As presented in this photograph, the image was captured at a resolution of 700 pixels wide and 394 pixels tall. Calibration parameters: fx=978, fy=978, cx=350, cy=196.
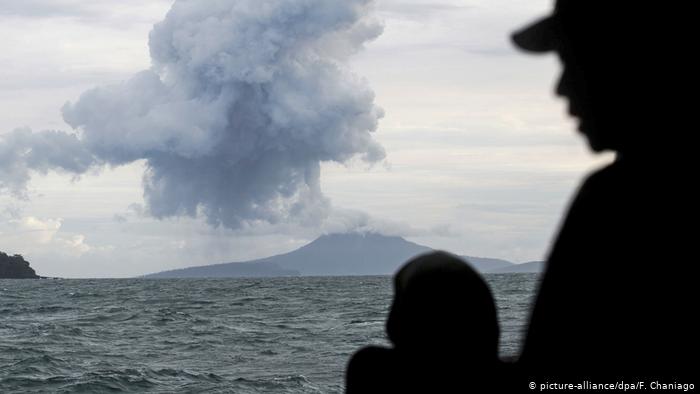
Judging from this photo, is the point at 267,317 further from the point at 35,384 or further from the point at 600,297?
the point at 600,297

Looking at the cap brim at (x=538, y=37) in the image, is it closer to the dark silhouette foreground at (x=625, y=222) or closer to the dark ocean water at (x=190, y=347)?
the dark silhouette foreground at (x=625, y=222)

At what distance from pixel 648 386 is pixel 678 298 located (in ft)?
0.58

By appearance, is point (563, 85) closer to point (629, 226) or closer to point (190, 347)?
point (629, 226)

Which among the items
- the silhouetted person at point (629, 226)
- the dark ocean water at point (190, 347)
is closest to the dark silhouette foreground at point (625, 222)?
the silhouetted person at point (629, 226)

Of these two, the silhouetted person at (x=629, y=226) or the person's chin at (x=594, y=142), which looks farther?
the person's chin at (x=594, y=142)

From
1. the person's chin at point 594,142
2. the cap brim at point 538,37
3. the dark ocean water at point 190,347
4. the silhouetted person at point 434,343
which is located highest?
the cap brim at point 538,37

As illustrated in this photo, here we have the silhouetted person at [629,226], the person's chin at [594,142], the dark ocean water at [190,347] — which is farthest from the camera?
the dark ocean water at [190,347]

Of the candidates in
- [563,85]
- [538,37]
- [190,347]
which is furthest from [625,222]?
[190,347]

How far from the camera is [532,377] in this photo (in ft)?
6.12

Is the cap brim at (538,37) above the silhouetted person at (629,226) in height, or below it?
above

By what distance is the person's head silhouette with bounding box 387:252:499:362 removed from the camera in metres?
1.91

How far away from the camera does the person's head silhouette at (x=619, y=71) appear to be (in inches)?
68.5

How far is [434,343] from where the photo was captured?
1.95m

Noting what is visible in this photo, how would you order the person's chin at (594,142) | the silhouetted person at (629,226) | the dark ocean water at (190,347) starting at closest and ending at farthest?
the silhouetted person at (629,226), the person's chin at (594,142), the dark ocean water at (190,347)
